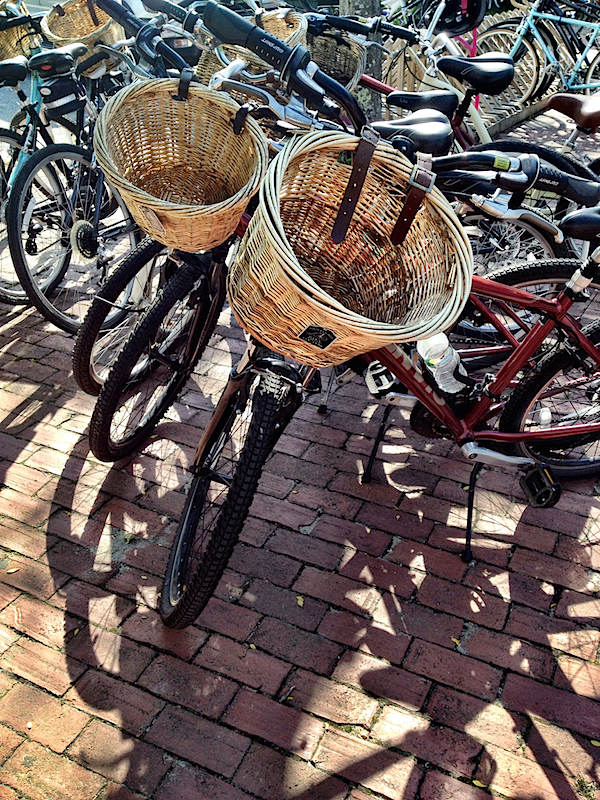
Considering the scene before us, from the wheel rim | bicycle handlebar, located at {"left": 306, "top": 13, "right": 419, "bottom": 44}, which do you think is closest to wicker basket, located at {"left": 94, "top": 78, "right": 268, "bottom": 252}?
the wheel rim

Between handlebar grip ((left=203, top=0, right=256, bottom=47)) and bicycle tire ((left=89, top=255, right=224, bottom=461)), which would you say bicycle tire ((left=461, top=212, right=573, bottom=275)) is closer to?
bicycle tire ((left=89, top=255, right=224, bottom=461))

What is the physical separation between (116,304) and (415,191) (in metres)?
1.54

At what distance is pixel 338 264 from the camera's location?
227 cm

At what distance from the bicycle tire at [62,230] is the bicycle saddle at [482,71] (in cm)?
188

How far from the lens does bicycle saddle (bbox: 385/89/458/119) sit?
2.82 meters

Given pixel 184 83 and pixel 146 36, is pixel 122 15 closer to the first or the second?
pixel 146 36

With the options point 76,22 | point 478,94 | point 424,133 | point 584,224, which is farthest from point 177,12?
point 584,224

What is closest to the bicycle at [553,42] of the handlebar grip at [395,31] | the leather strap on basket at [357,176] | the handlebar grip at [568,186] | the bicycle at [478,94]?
the bicycle at [478,94]

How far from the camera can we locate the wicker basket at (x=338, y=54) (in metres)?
3.50

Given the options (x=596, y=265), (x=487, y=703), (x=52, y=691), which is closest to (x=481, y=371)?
(x=596, y=265)

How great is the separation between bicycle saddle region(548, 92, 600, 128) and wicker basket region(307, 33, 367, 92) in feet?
3.44

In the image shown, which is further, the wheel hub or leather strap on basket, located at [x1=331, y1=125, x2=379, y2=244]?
the wheel hub

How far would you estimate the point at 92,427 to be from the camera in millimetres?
2887

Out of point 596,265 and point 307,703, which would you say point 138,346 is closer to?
point 307,703
